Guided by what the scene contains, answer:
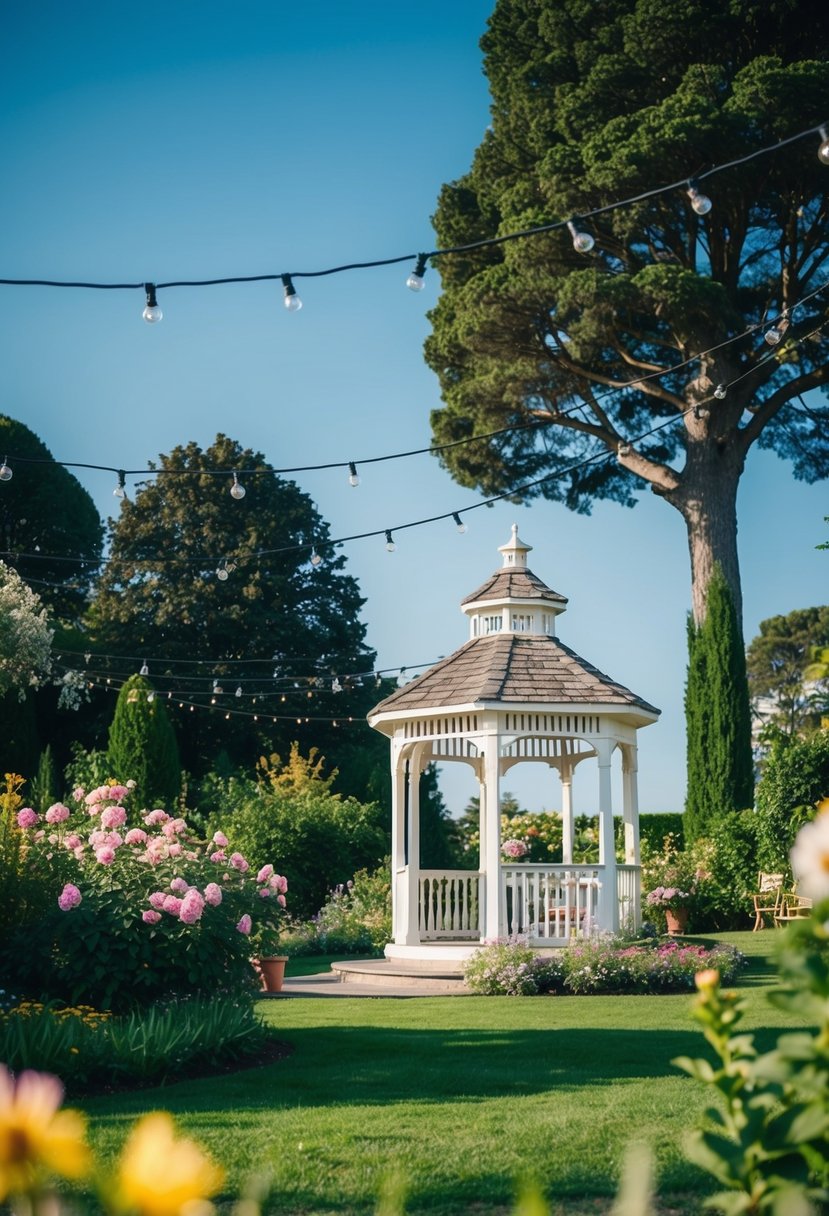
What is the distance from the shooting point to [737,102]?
1883 centimetres

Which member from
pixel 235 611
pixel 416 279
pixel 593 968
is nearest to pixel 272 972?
pixel 593 968

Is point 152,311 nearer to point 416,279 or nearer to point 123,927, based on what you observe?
point 416,279

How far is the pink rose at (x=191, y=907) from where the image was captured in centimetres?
826

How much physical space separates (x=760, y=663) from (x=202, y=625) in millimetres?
25476

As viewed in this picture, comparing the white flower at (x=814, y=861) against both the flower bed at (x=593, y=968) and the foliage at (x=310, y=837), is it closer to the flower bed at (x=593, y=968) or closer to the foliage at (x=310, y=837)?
the flower bed at (x=593, y=968)

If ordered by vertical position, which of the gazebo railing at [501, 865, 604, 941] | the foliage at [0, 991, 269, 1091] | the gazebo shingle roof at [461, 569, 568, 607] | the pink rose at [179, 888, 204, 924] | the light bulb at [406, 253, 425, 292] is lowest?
the foliage at [0, 991, 269, 1091]

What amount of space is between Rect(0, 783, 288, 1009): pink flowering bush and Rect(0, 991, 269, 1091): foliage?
0.94ft

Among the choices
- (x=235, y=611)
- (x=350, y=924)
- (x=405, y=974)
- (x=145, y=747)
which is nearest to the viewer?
(x=405, y=974)

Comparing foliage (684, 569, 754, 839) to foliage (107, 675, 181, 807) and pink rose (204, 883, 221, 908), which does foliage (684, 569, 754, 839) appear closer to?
foliage (107, 675, 181, 807)

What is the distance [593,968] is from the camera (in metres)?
12.2

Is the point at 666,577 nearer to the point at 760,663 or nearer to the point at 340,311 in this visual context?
the point at 340,311

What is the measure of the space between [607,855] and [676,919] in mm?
4523

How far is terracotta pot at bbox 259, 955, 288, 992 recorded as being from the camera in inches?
500

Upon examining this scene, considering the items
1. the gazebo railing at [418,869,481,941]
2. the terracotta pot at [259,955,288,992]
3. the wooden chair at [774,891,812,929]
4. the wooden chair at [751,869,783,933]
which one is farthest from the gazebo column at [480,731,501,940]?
the wooden chair at [751,869,783,933]
